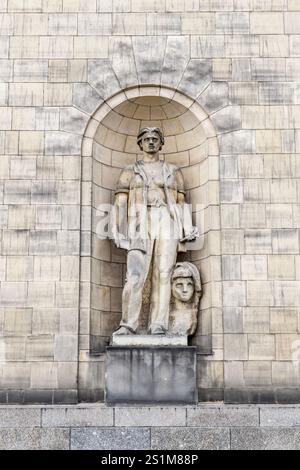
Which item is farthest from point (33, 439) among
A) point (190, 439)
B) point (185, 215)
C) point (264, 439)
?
point (185, 215)

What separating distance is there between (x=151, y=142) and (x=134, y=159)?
90 cm

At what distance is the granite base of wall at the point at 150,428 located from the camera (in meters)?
11.9

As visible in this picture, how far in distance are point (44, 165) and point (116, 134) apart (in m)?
1.59

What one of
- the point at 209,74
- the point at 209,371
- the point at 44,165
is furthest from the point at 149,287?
the point at 209,74

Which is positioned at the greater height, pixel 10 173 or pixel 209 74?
pixel 209 74

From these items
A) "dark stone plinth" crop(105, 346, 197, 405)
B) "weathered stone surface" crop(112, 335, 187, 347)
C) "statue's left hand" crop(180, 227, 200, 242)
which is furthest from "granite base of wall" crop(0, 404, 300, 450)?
"statue's left hand" crop(180, 227, 200, 242)

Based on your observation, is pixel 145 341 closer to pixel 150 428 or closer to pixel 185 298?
pixel 185 298

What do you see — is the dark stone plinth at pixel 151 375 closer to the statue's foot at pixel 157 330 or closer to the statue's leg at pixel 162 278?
the statue's foot at pixel 157 330

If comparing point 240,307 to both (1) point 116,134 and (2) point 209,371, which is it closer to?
(2) point 209,371

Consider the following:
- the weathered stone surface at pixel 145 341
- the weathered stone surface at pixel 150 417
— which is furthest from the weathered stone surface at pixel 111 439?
the weathered stone surface at pixel 145 341

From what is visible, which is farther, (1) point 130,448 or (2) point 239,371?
(2) point 239,371

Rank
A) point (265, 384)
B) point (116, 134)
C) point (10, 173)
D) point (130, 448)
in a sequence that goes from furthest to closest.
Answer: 1. point (116, 134)
2. point (10, 173)
3. point (265, 384)
4. point (130, 448)

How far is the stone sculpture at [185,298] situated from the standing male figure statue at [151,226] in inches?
6.7

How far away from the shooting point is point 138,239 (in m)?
13.5
